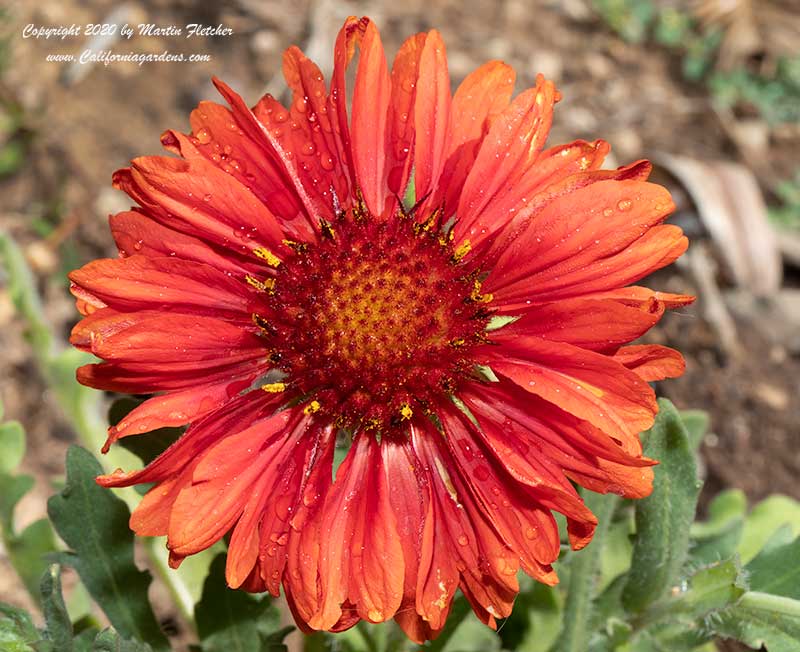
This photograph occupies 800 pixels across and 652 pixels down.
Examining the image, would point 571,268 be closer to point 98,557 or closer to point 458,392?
point 458,392

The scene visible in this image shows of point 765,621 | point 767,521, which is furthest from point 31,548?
point 767,521

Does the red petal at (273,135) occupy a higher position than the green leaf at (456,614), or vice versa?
the red petal at (273,135)

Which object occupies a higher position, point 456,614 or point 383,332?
point 383,332

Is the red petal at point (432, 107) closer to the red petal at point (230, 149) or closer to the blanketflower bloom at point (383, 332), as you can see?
the blanketflower bloom at point (383, 332)

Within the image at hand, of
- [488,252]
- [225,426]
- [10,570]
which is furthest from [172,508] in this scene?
[10,570]

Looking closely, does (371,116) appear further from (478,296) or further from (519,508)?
(519,508)

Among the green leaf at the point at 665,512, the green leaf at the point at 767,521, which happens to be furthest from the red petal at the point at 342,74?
the green leaf at the point at 767,521
